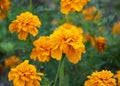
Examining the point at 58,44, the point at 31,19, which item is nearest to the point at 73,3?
the point at 31,19

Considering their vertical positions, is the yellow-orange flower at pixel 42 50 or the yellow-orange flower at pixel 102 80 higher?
the yellow-orange flower at pixel 42 50

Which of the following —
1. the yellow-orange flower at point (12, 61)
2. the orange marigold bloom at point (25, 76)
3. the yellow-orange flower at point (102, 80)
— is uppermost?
the orange marigold bloom at point (25, 76)

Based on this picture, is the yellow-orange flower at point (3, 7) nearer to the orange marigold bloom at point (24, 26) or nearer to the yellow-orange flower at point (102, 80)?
the orange marigold bloom at point (24, 26)

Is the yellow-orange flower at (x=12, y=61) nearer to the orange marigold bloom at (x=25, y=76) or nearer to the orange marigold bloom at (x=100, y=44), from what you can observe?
the orange marigold bloom at (x=100, y=44)

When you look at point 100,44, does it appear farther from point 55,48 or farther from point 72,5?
point 55,48

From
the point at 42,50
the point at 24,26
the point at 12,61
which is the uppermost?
the point at 24,26

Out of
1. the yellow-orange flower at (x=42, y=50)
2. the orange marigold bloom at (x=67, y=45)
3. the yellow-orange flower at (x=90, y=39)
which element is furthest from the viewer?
the yellow-orange flower at (x=90, y=39)

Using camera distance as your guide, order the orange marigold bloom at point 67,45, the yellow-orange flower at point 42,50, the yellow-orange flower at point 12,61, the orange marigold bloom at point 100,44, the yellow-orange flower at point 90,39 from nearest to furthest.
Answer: the orange marigold bloom at point 67,45 → the yellow-orange flower at point 42,50 → the orange marigold bloom at point 100,44 → the yellow-orange flower at point 90,39 → the yellow-orange flower at point 12,61

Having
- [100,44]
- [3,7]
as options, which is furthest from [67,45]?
[3,7]

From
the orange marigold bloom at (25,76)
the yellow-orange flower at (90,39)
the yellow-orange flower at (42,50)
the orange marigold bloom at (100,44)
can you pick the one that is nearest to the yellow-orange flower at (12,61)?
the yellow-orange flower at (90,39)

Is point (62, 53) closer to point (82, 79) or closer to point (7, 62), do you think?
point (82, 79)

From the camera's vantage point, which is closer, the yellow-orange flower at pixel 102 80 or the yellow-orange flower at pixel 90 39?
the yellow-orange flower at pixel 102 80
